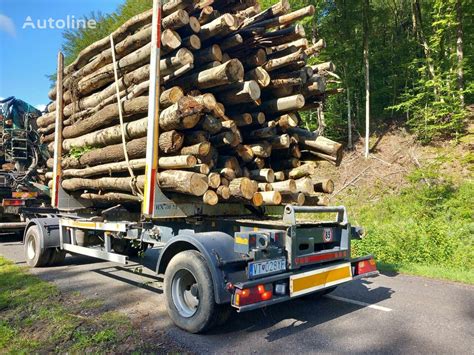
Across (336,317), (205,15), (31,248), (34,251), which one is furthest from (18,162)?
(336,317)

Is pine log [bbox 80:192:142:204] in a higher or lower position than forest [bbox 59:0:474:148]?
lower

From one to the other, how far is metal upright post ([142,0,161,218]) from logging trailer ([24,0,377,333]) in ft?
0.04

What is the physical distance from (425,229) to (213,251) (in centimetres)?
646

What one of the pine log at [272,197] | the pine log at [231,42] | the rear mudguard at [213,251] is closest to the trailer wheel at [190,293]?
the rear mudguard at [213,251]

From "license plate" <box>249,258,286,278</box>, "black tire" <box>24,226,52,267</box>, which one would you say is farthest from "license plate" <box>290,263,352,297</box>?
"black tire" <box>24,226,52,267</box>

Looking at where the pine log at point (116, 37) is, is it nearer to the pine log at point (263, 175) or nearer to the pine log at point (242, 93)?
the pine log at point (242, 93)

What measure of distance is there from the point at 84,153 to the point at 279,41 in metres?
3.89

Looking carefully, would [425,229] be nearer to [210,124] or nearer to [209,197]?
[209,197]

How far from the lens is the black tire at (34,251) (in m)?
7.46

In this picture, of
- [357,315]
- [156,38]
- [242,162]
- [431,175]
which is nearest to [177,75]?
[156,38]

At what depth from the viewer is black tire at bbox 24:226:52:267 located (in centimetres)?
746

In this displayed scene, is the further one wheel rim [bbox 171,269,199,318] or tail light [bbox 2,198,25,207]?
tail light [bbox 2,198,25,207]

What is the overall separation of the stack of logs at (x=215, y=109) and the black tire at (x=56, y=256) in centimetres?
169

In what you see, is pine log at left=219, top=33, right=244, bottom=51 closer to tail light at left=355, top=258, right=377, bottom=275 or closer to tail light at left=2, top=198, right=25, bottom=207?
tail light at left=355, top=258, right=377, bottom=275
